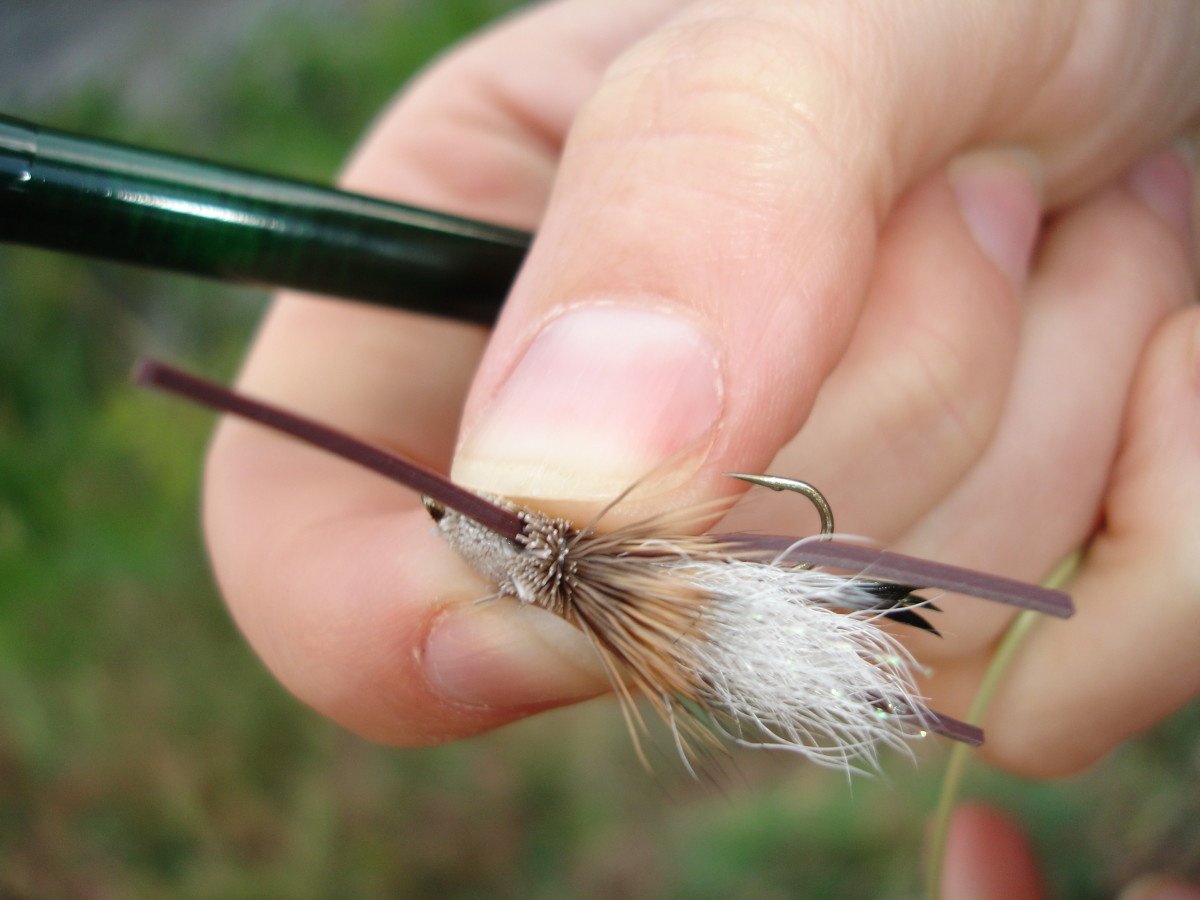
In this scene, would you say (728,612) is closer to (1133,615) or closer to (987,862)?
(1133,615)

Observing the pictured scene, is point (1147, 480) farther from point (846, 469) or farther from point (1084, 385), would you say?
point (846, 469)

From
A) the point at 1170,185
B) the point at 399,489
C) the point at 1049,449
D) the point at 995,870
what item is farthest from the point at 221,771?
the point at 1170,185

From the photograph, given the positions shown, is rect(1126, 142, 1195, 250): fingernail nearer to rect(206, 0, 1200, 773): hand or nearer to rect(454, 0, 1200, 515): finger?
rect(206, 0, 1200, 773): hand

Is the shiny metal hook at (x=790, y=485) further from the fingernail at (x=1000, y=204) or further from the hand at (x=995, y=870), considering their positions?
the hand at (x=995, y=870)

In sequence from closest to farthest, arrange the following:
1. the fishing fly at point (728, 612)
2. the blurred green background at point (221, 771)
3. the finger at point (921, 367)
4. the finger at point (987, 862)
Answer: the fishing fly at point (728, 612) → the finger at point (921, 367) → the finger at point (987, 862) → the blurred green background at point (221, 771)

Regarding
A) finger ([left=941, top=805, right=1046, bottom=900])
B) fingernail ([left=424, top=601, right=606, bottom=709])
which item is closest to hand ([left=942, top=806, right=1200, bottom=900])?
finger ([left=941, top=805, right=1046, bottom=900])

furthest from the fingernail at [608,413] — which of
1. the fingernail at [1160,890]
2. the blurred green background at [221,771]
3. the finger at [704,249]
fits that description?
the fingernail at [1160,890]
